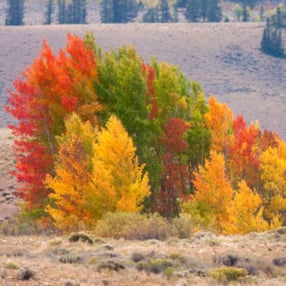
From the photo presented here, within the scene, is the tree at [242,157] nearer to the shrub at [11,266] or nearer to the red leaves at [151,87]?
the red leaves at [151,87]

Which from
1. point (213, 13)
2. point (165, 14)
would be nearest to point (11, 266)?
point (165, 14)

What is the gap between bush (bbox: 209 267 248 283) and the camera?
19.2 m

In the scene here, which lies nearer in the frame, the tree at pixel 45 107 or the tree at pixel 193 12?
the tree at pixel 45 107

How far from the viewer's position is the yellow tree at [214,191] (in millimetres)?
41281

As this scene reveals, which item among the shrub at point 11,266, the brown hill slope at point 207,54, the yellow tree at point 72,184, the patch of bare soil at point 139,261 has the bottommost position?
the brown hill slope at point 207,54

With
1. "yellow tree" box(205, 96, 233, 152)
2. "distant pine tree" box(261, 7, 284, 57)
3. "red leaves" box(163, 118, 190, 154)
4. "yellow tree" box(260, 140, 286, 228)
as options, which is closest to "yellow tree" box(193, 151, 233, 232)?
"red leaves" box(163, 118, 190, 154)

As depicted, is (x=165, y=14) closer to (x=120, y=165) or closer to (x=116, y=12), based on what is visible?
(x=116, y=12)

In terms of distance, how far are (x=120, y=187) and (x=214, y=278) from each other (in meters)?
16.4

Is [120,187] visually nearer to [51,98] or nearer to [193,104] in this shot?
[51,98]

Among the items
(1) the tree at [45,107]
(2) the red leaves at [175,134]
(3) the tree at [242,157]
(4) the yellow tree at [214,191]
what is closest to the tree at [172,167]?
(2) the red leaves at [175,134]

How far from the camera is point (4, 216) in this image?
162 feet

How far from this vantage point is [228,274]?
19406mm

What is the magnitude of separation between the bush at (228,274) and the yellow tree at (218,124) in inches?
1057

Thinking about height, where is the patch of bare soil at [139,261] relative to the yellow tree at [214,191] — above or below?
above
